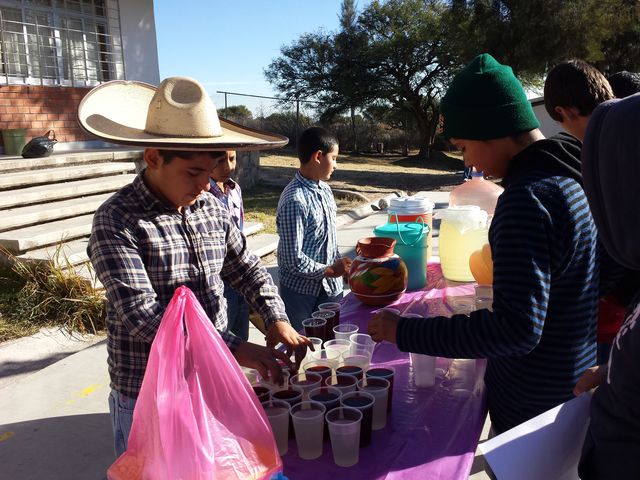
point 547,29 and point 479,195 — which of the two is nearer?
point 479,195

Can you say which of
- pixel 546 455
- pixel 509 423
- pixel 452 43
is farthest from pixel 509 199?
pixel 452 43

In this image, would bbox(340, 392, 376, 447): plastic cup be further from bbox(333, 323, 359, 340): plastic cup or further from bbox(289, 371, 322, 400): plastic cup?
bbox(333, 323, 359, 340): plastic cup

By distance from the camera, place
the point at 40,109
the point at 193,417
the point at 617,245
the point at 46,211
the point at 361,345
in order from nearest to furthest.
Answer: the point at 617,245, the point at 193,417, the point at 361,345, the point at 46,211, the point at 40,109

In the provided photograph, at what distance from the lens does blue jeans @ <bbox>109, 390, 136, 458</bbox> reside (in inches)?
77.3

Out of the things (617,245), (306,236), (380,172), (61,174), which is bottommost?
(380,172)

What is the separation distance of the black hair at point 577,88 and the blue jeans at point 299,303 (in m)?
1.68

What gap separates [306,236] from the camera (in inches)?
134

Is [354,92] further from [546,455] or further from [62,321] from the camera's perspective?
[546,455]

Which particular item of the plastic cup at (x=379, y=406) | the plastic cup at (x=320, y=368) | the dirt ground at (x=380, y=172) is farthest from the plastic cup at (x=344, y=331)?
the dirt ground at (x=380, y=172)

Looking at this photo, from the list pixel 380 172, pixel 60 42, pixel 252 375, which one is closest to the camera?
pixel 252 375

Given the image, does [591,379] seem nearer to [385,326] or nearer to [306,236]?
[385,326]

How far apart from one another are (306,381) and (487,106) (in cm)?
102

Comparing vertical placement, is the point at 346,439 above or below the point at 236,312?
above

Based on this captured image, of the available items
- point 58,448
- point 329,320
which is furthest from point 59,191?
point 329,320
